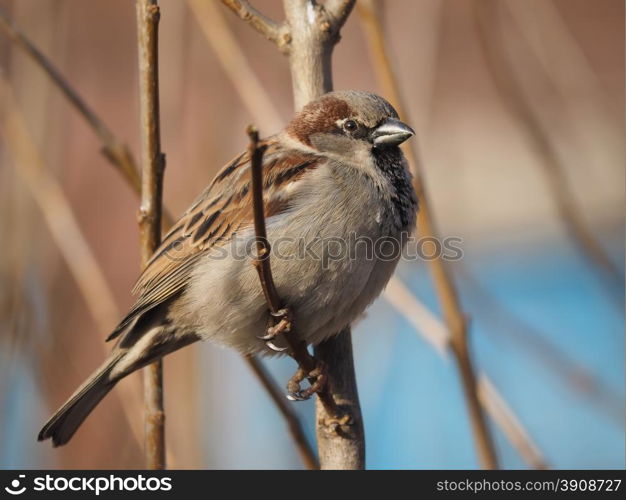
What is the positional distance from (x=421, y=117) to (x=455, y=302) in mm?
834

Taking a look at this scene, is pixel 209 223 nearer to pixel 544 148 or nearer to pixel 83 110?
pixel 83 110

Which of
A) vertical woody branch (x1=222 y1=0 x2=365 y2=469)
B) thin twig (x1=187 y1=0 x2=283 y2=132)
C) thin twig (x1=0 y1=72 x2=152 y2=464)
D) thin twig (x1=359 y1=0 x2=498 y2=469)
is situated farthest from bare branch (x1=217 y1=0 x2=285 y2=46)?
→ thin twig (x1=0 y1=72 x2=152 y2=464)

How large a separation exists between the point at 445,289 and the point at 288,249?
0.53 metres

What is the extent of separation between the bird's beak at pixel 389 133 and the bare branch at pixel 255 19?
48cm

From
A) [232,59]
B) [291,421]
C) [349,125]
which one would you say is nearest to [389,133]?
[349,125]

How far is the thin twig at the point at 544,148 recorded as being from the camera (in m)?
2.29

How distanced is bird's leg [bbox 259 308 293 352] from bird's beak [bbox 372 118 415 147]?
61cm

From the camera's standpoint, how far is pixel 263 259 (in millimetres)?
1731

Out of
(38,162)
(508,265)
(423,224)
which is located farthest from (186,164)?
(508,265)

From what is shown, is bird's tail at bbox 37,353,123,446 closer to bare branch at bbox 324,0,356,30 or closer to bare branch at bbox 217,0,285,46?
bare branch at bbox 217,0,285,46

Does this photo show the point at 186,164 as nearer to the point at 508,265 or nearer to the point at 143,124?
the point at 143,124

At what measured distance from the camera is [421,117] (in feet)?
8.79

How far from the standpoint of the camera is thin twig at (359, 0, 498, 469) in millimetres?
1944

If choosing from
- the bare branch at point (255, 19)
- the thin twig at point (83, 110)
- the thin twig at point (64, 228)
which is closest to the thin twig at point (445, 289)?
the bare branch at point (255, 19)
